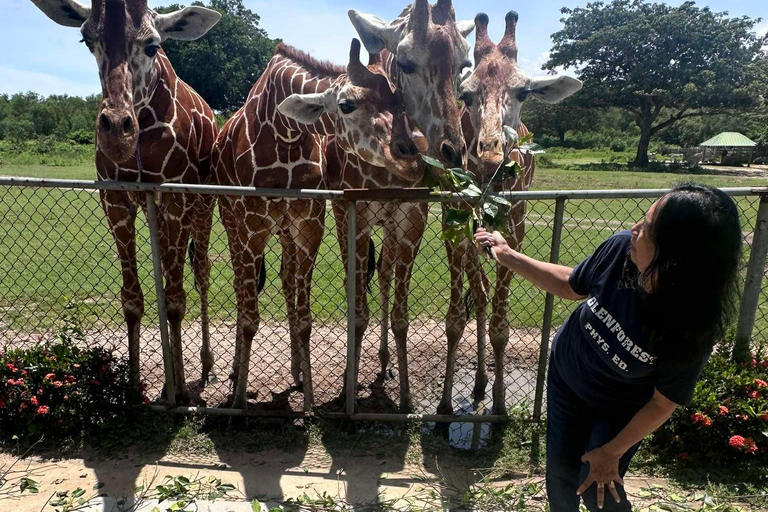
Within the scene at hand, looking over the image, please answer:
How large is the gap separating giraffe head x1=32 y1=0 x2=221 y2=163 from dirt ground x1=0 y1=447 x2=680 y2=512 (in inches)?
81.9

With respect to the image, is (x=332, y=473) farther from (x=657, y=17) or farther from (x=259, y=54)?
(x=259, y=54)

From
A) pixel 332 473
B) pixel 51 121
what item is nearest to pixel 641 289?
pixel 332 473

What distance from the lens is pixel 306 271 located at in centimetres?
427

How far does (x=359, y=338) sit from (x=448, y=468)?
1263mm

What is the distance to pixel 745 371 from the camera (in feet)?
12.0

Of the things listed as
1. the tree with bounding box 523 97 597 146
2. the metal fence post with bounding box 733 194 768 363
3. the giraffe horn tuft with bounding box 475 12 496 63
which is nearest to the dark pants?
the metal fence post with bounding box 733 194 768 363

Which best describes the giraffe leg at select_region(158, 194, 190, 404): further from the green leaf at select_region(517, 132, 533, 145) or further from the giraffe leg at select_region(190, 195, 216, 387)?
the green leaf at select_region(517, 132, 533, 145)

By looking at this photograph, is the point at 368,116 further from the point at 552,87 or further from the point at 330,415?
the point at 330,415

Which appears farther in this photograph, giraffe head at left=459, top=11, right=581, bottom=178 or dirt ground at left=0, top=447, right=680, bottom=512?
giraffe head at left=459, top=11, right=581, bottom=178

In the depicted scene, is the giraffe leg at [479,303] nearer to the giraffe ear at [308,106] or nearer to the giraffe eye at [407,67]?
the giraffe eye at [407,67]

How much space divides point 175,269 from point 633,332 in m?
3.45

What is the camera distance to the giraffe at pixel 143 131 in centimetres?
366

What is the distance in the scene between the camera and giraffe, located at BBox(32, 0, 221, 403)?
3661 mm

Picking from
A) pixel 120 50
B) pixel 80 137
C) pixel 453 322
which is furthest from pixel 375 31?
pixel 80 137
